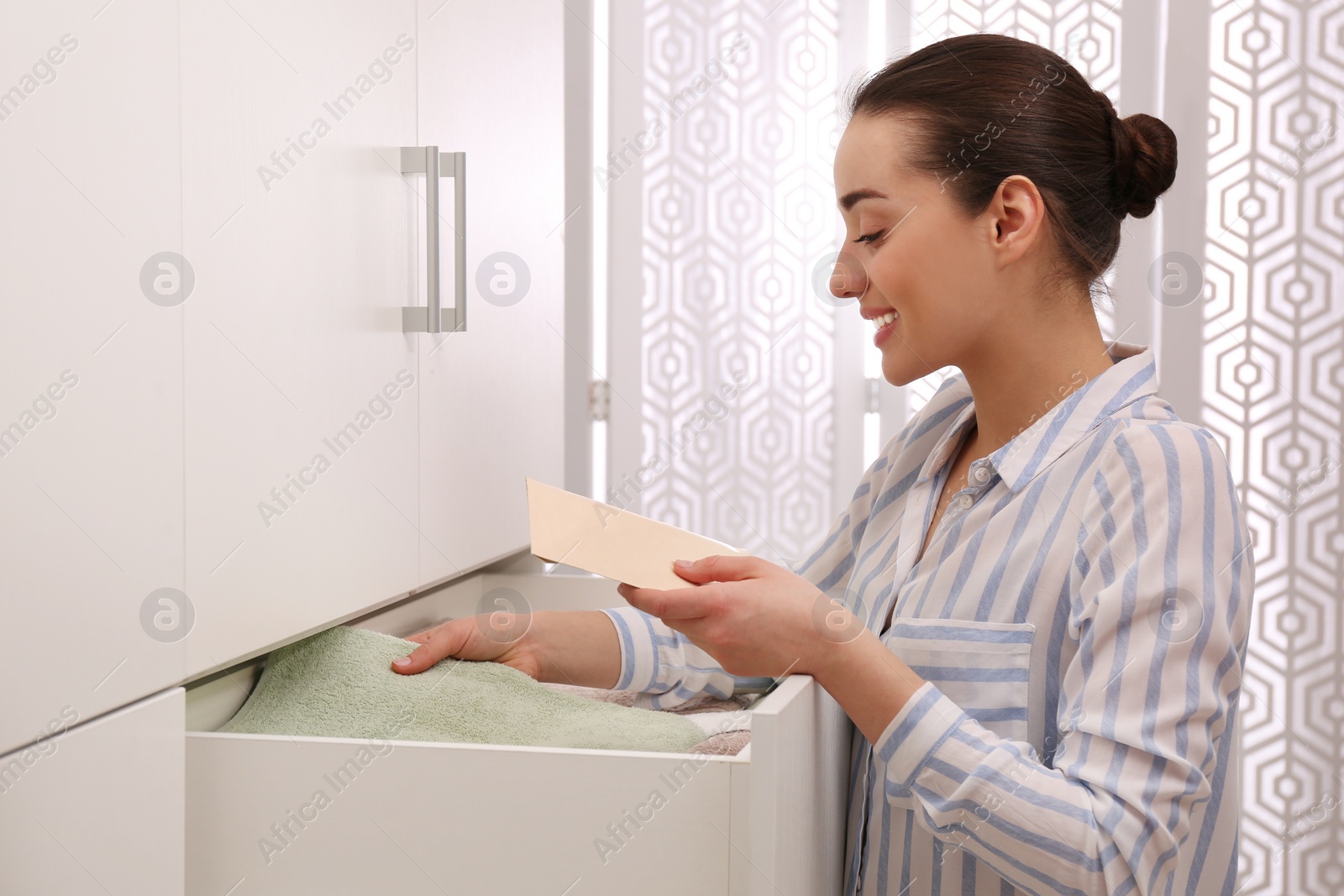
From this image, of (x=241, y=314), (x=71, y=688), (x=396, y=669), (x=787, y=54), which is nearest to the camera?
(x=71, y=688)

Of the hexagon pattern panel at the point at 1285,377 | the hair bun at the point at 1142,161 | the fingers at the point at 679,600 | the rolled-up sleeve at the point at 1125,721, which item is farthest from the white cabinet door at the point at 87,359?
the hexagon pattern panel at the point at 1285,377

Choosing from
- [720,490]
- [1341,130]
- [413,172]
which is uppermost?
[1341,130]

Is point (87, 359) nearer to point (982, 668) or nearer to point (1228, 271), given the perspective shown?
point (982, 668)

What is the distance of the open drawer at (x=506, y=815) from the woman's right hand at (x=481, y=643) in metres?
0.15

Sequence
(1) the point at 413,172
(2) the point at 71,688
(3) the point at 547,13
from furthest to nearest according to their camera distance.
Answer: (3) the point at 547,13 → (1) the point at 413,172 → (2) the point at 71,688

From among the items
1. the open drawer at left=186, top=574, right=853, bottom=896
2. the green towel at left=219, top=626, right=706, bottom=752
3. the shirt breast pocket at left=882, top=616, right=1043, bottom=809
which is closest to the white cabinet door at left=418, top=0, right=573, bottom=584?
the green towel at left=219, top=626, right=706, bottom=752

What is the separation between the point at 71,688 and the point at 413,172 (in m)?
0.50

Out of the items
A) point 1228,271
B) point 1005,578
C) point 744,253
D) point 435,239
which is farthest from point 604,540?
point 1228,271

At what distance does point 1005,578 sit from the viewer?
0.71 meters

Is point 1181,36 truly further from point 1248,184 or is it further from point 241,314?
point 241,314

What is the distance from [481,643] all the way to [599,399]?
1.01m

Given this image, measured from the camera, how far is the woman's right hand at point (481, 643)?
781 mm

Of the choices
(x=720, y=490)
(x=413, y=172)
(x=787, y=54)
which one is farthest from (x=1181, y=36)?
(x=413, y=172)

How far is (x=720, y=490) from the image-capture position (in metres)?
1.78
